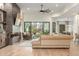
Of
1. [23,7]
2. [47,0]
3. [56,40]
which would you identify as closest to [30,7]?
[23,7]

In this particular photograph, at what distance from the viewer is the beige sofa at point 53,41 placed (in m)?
8.77

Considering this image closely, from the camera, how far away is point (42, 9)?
9234 mm

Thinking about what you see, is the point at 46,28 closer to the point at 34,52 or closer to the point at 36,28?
the point at 36,28

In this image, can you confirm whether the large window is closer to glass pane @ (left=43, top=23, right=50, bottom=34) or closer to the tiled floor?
glass pane @ (left=43, top=23, right=50, bottom=34)

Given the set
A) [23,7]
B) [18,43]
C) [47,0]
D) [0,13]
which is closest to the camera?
[47,0]

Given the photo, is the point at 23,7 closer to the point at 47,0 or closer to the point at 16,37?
the point at 16,37

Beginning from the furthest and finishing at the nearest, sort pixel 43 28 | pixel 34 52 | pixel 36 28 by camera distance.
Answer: pixel 43 28 → pixel 36 28 → pixel 34 52

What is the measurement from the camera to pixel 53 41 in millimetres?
8773

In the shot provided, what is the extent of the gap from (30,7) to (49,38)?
1852mm

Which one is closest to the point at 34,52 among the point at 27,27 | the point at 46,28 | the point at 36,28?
the point at 36,28

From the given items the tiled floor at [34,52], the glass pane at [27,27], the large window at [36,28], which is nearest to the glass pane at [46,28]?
the large window at [36,28]

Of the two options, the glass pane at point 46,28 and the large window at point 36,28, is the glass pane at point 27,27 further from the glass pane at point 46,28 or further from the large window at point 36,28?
the glass pane at point 46,28

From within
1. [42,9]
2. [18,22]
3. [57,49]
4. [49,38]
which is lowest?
[57,49]

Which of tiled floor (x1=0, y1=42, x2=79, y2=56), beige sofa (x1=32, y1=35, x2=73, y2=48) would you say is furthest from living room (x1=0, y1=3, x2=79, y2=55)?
tiled floor (x1=0, y1=42, x2=79, y2=56)
